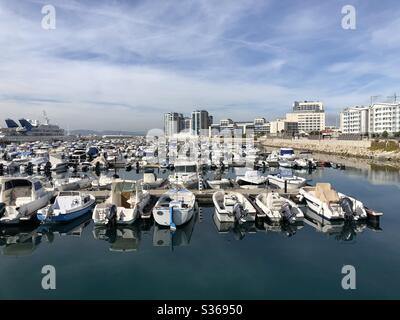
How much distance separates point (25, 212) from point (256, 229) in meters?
13.9

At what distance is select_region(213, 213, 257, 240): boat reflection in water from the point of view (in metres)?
18.9

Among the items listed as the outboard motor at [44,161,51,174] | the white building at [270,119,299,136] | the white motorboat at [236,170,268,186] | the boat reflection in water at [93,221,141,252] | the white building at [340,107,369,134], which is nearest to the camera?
the boat reflection in water at [93,221,141,252]

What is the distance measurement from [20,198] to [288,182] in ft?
72.3

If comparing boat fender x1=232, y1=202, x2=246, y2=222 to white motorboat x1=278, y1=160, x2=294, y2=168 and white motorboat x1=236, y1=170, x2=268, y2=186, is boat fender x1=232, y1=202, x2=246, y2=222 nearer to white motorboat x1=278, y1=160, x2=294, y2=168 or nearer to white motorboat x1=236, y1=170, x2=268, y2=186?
white motorboat x1=236, y1=170, x2=268, y2=186

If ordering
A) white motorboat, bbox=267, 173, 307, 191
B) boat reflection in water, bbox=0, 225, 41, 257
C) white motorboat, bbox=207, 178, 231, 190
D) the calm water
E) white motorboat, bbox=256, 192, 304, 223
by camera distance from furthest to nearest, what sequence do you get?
white motorboat, bbox=207, 178, 231, 190 < white motorboat, bbox=267, 173, 307, 191 < white motorboat, bbox=256, 192, 304, 223 < boat reflection in water, bbox=0, 225, 41, 257 < the calm water

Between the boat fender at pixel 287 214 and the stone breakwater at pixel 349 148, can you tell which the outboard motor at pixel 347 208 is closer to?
the boat fender at pixel 287 214

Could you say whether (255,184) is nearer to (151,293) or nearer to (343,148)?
(151,293)

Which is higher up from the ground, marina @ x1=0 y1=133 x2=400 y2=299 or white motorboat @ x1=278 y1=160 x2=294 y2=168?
white motorboat @ x1=278 y1=160 x2=294 y2=168

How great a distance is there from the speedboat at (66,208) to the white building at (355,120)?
390ft

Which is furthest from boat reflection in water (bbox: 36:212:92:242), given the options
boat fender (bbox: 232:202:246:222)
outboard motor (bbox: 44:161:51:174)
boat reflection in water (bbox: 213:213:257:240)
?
Result: outboard motor (bbox: 44:161:51:174)

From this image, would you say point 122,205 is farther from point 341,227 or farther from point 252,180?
point 252,180

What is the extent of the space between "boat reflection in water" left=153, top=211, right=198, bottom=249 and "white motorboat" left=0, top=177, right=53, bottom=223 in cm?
796

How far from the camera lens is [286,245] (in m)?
17.1

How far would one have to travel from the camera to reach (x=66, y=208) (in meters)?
21.1
